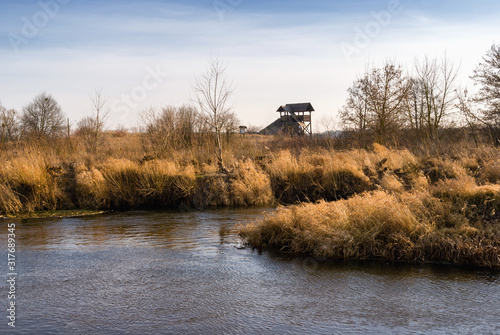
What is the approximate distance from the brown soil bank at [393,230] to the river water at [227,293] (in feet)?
1.25

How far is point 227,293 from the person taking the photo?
705cm

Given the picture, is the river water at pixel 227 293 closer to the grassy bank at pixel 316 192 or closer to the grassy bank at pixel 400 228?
the grassy bank at pixel 400 228

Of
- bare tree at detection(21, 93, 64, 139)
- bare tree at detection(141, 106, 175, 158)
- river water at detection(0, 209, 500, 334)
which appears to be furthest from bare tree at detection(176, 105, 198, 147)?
bare tree at detection(21, 93, 64, 139)

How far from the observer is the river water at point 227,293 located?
5836 mm

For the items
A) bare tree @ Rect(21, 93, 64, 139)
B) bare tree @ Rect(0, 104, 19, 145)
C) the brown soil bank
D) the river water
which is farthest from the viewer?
bare tree @ Rect(21, 93, 64, 139)

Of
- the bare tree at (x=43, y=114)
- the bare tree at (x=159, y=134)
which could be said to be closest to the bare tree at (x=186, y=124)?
the bare tree at (x=159, y=134)

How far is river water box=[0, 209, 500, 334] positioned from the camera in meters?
5.84

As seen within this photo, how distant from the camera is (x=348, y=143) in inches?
1017

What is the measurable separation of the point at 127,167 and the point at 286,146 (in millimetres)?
11153

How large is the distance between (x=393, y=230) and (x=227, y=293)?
3866 mm

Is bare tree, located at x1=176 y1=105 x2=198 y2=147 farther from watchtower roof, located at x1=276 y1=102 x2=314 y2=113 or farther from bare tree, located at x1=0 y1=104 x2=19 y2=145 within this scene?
watchtower roof, located at x1=276 y1=102 x2=314 y2=113

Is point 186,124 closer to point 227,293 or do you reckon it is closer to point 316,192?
point 316,192

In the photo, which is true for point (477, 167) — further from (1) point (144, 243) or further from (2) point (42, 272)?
(2) point (42, 272)

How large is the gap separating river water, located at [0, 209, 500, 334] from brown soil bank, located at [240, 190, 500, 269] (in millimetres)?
381
